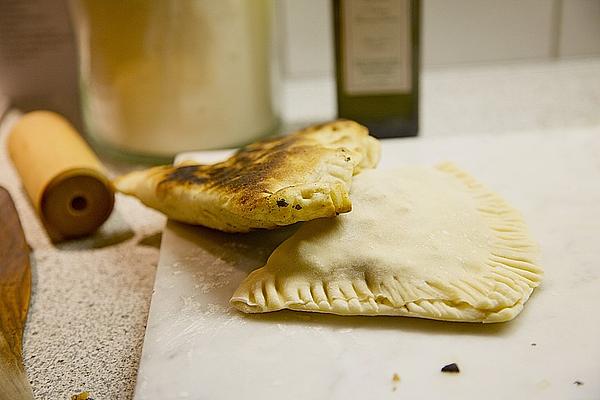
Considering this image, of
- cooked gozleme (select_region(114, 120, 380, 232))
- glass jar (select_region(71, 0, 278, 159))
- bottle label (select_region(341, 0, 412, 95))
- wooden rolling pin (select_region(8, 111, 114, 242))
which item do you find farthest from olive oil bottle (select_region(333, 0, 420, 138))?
wooden rolling pin (select_region(8, 111, 114, 242))

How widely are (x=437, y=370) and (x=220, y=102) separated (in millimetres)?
593

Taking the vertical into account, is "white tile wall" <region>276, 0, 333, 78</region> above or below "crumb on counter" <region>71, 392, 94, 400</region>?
above

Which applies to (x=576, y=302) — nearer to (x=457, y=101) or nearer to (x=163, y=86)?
(x=163, y=86)

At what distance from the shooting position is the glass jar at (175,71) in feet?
3.19

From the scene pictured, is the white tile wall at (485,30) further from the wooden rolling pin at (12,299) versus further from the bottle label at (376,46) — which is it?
the wooden rolling pin at (12,299)

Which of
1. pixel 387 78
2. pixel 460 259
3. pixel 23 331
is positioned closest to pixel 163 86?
pixel 387 78

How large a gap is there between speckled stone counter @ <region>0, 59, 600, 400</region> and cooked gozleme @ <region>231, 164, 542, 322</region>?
14 centimetres

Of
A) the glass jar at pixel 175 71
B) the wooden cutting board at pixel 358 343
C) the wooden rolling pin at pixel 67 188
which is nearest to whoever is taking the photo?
the wooden cutting board at pixel 358 343

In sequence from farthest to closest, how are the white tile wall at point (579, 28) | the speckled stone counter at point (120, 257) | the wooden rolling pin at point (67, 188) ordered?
the white tile wall at point (579, 28)
the wooden rolling pin at point (67, 188)
the speckled stone counter at point (120, 257)

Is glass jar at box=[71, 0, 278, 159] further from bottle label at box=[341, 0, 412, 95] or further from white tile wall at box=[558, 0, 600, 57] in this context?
white tile wall at box=[558, 0, 600, 57]

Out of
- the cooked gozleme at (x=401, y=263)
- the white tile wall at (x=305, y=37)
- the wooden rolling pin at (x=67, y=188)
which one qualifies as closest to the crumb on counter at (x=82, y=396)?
the cooked gozleme at (x=401, y=263)

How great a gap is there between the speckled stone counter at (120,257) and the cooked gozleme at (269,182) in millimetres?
88

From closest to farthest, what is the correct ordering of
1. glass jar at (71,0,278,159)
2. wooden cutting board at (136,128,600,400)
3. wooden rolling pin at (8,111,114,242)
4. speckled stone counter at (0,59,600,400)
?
1. wooden cutting board at (136,128,600,400)
2. speckled stone counter at (0,59,600,400)
3. wooden rolling pin at (8,111,114,242)
4. glass jar at (71,0,278,159)

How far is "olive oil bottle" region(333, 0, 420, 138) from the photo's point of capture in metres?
1.04
